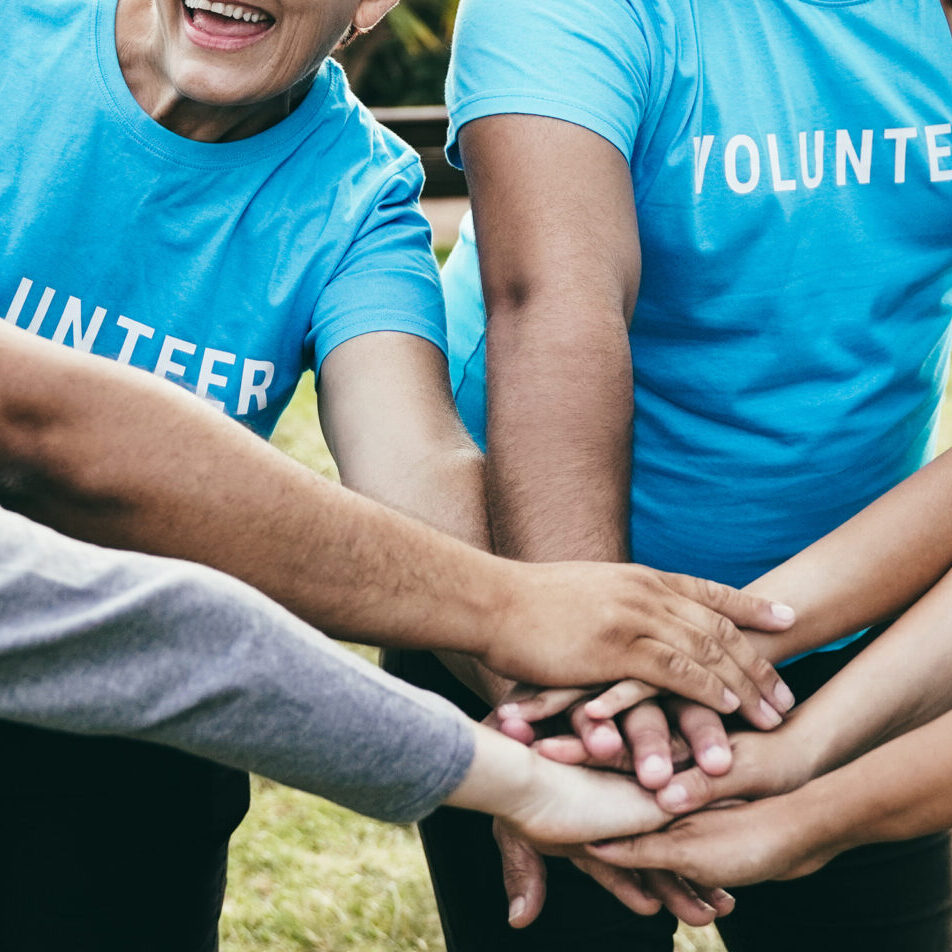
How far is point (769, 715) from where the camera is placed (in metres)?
1.62

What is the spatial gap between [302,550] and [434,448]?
407mm

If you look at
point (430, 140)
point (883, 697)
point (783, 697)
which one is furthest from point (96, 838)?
point (430, 140)

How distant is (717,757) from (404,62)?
9975mm

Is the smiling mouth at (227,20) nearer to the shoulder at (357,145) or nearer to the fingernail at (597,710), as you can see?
the shoulder at (357,145)

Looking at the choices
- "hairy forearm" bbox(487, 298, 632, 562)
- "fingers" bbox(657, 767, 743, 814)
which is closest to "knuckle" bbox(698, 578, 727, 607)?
"hairy forearm" bbox(487, 298, 632, 562)

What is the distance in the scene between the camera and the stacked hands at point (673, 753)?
4.92 ft

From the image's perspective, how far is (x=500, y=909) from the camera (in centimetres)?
183

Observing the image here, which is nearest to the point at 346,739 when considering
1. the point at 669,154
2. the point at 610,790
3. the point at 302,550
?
the point at 302,550

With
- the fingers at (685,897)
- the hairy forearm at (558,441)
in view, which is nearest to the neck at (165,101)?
the hairy forearm at (558,441)

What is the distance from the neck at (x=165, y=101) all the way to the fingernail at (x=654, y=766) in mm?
933

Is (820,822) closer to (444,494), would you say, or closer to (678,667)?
(678,667)

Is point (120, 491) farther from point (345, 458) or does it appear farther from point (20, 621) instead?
point (345, 458)

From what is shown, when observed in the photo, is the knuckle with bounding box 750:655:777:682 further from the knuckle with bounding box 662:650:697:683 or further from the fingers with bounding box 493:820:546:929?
the fingers with bounding box 493:820:546:929

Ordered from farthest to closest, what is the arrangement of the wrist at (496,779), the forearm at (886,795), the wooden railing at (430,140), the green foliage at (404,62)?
the green foliage at (404,62) < the wooden railing at (430,140) < the forearm at (886,795) < the wrist at (496,779)
